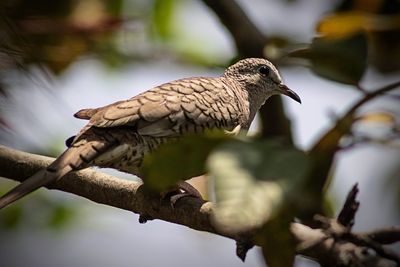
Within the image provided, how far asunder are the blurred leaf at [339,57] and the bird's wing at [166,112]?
0.89 meters

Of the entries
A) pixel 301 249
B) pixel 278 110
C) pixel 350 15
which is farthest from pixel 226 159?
pixel 278 110

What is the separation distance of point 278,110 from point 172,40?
39.5 inches

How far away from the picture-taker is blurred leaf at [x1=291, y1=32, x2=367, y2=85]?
193cm

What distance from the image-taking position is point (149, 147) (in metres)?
3.00

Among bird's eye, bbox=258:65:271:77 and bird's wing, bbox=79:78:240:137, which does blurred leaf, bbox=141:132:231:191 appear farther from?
bird's eye, bbox=258:65:271:77

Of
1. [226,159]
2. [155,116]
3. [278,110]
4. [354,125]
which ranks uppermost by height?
[226,159]

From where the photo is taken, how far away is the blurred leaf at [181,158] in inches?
58.5

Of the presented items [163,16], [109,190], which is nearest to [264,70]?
[163,16]

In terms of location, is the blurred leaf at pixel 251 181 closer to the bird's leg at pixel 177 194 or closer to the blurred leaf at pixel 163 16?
the bird's leg at pixel 177 194

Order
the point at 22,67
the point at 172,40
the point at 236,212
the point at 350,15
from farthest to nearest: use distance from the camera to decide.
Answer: the point at 172,40 < the point at 350,15 < the point at 22,67 < the point at 236,212

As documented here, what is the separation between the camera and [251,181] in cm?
139

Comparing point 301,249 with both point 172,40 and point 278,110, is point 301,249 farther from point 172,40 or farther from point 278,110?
point 172,40

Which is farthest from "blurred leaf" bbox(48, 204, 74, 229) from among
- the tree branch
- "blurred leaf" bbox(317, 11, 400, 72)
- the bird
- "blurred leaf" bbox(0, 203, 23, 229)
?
"blurred leaf" bbox(317, 11, 400, 72)

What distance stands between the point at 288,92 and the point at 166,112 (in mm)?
1248
